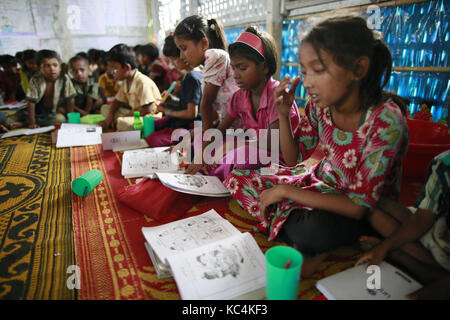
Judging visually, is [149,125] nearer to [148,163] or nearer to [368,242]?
[148,163]

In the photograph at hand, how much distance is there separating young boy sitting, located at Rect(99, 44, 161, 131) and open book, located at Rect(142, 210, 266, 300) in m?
1.49

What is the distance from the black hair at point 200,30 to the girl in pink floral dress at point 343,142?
31.3 inches

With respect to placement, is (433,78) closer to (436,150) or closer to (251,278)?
(436,150)

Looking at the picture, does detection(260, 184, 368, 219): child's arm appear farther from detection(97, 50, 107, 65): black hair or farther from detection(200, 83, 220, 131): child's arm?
detection(97, 50, 107, 65): black hair

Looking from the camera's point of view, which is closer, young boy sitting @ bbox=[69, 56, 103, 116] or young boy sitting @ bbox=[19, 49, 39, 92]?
young boy sitting @ bbox=[69, 56, 103, 116]

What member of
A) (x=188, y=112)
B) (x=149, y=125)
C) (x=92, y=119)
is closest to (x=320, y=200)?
(x=188, y=112)

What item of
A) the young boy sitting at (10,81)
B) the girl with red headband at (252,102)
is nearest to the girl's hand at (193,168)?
the girl with red headband at (252,102)

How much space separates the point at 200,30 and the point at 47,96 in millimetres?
1909

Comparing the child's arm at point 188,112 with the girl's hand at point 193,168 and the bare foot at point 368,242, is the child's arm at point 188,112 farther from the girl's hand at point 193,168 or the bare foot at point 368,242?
the bare foot at point 368,242

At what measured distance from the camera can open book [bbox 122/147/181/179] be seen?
157cm

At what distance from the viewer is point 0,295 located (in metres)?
0.81

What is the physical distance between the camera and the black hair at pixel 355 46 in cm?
78

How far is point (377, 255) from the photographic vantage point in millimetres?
803

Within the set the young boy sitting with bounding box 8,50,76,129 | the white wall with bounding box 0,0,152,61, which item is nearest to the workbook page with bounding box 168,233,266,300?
the young boy sitting with bounding box 8,50,76,129
